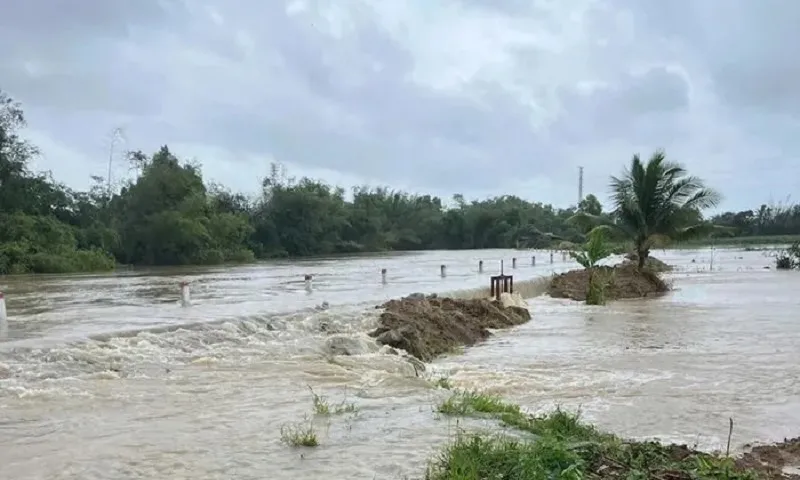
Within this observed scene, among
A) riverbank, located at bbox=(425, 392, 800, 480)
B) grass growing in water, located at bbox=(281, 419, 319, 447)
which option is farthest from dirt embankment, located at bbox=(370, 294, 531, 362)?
riverbank, located at bbox=(425, 392, 800, 480)

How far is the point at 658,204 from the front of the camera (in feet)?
91.4

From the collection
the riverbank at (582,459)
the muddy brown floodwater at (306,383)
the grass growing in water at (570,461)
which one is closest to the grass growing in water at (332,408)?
the muddy brown floodwater at (306,383)

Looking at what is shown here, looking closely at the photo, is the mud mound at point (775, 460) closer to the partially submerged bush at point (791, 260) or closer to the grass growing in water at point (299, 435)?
the grass growing in water at point (299, 435)

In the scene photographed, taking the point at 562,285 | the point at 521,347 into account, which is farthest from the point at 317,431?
the point at 562,285

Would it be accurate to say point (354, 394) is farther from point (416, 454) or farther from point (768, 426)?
point (768, 426)

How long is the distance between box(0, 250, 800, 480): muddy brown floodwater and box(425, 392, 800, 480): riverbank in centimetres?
52

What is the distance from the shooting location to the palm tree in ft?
90.5

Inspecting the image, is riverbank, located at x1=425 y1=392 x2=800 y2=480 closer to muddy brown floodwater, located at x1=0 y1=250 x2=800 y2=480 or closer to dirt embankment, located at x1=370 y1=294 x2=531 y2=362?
muddy brown floodwater, located at x1=0 y1=250 x2=800 y2=480

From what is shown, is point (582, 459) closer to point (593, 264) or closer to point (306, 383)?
point (306, 383)

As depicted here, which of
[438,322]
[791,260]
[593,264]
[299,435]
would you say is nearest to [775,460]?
[299,435]

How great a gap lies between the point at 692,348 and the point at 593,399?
512 centimetres

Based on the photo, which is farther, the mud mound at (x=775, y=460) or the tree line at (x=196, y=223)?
the tree line at (x=196, y=223)

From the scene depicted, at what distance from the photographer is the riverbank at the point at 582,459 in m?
4.55

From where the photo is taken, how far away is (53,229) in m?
46.3
